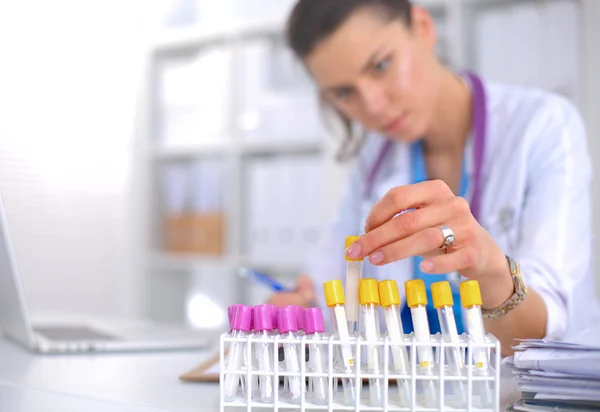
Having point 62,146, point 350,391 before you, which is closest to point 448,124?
point 350,391

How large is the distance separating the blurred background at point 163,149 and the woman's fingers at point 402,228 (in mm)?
1653

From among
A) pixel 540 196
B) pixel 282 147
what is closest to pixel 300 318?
pixel 540 196

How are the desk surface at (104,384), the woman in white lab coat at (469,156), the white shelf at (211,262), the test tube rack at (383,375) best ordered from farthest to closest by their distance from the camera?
1. the white shelf at (211,262)
2. the woman in white lab coat at (469,156)
3. the desk surface at (104,384)
4. the test tube rack at (383,375)

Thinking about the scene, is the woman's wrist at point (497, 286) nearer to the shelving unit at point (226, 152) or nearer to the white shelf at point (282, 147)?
the shelving unit at point (226, 152)

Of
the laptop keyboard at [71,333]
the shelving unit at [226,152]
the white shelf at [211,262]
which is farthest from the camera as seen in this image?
the white shelf at [211,262]

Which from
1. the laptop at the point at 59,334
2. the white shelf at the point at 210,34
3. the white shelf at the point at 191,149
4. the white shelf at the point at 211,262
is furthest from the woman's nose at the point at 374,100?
the white shelf at the point at 191,149

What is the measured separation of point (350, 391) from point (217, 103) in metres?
2.24

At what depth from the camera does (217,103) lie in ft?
8.79

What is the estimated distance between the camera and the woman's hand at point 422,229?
60cm

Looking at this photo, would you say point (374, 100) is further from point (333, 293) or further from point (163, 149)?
point (163, 149)

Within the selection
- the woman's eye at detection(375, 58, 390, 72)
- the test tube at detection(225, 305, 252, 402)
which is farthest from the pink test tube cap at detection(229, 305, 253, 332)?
the woman's eye at detection(375, 58, 390, 72)

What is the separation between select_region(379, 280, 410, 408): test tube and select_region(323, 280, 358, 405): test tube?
0.12ft

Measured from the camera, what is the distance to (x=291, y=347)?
55 centimetres

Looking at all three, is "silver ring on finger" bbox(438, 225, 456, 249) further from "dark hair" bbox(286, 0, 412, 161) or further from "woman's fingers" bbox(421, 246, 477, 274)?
"dark hair" bbox(286, 0, 412, 161)
